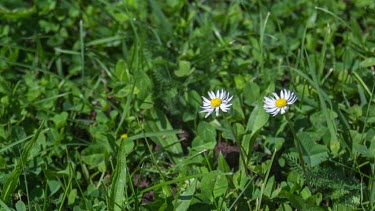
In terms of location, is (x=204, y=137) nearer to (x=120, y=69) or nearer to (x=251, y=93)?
(x=251, y=93)

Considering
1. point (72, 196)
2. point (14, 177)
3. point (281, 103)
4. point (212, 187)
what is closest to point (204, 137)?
point (212, 187)

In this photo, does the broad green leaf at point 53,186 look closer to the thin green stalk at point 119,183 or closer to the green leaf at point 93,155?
the green leaf at point 93,155

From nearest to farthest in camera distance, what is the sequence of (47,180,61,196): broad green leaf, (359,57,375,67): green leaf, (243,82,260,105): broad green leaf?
(47,180,61,196): broad green leaf
(243,82,260,105): broad green leaf
(359,57,375,67): green leaf

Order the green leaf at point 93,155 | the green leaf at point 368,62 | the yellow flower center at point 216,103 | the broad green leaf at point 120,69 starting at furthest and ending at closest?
the broad green leaf at point 120,69 → the green leaf at point 368,62 → the green leaf at point 93,155 → the yellow flower center at point 216,103

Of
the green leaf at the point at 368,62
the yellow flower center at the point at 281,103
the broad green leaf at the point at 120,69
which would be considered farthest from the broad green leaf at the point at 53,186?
the green leaf at the point at 368,62

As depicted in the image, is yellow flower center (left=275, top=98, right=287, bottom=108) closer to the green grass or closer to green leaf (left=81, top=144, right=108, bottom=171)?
the green grass

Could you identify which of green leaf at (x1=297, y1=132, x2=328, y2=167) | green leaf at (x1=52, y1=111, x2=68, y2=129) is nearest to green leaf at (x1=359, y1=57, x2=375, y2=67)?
green leaf at (x1=297, y1=132, x2=328, y2=167)

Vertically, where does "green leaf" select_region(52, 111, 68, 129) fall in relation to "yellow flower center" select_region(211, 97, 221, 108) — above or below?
below

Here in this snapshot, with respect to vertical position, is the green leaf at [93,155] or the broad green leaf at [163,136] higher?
the broad green leaf at [163,136]

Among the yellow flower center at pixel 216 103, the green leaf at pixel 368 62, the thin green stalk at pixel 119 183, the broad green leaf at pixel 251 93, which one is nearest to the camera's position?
the thin green stalk at pixel 119 183
